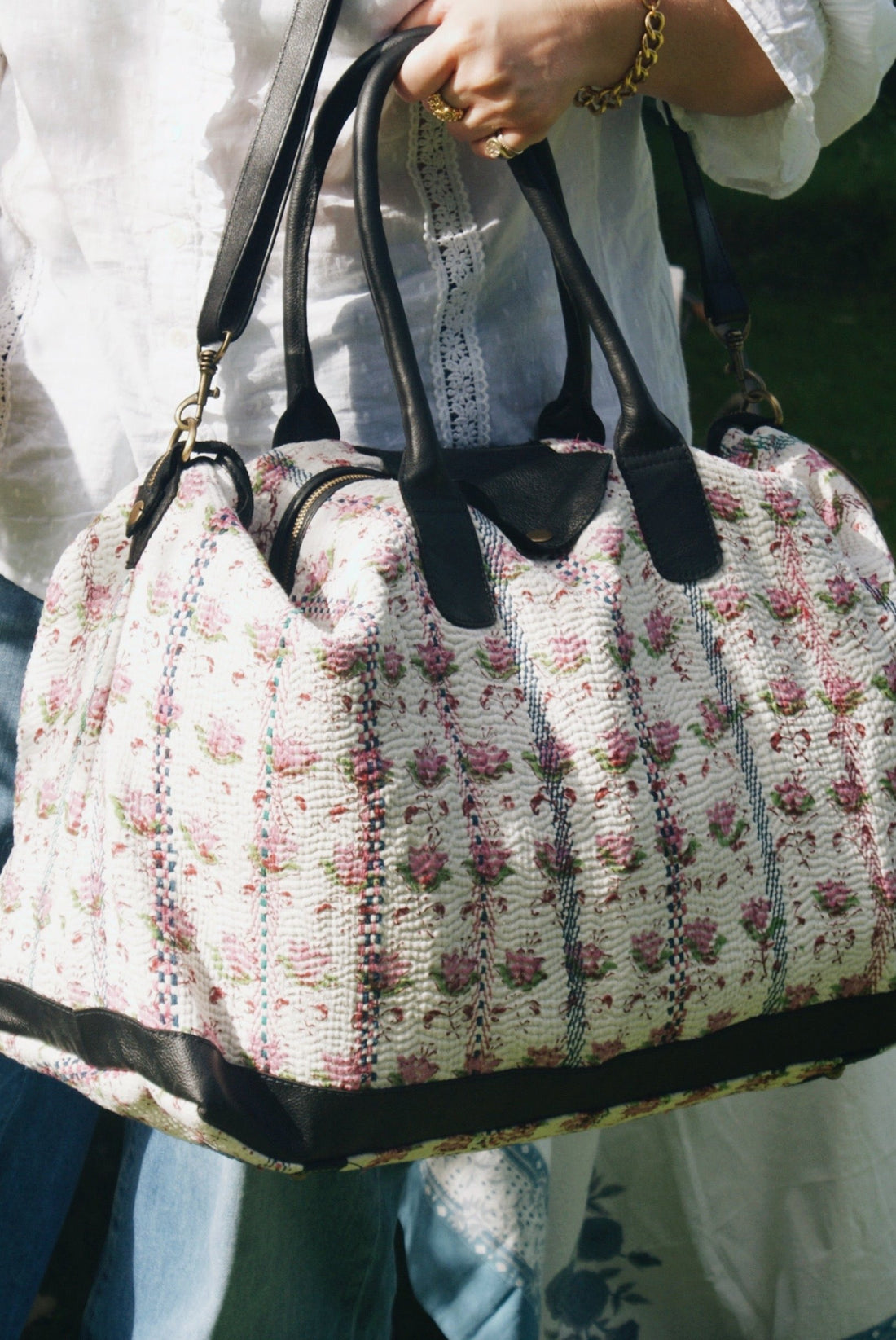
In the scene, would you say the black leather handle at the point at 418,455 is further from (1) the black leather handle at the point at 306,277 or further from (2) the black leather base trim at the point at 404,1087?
(2) the black leather base trim at the point at 404,1087

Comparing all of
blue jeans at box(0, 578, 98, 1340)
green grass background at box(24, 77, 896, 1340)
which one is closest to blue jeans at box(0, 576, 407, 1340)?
blue jeans at box(0, 578, 98, 1340)

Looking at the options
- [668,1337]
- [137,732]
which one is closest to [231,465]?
[137,732]

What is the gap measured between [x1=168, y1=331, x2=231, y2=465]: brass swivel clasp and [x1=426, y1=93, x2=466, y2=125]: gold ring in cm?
19

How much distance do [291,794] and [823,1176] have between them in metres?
0.85

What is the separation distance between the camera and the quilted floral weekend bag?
700 mm

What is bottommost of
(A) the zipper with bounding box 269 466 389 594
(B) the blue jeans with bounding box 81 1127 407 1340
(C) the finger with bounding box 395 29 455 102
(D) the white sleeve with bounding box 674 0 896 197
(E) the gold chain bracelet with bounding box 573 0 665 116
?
(B) the blue jeans with bounding box 81 1127 407 1340

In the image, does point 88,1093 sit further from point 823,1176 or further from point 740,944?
point 823,1176

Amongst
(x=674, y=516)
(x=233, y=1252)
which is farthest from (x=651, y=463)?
(x=233, y=1252)

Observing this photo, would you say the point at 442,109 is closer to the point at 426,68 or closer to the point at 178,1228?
the point at 426,68

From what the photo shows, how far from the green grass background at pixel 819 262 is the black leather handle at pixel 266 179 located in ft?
10.7

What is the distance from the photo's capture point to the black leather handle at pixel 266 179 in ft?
2.49

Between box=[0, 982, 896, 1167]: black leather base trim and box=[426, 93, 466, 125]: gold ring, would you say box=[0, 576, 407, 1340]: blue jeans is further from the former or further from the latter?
box=[426, 93, 466, 125]: gold ring

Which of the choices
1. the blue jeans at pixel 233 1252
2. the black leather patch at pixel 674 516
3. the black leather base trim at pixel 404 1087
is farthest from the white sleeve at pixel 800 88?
the blue jeans at pixel 233 1252

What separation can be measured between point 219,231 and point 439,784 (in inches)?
15.5
